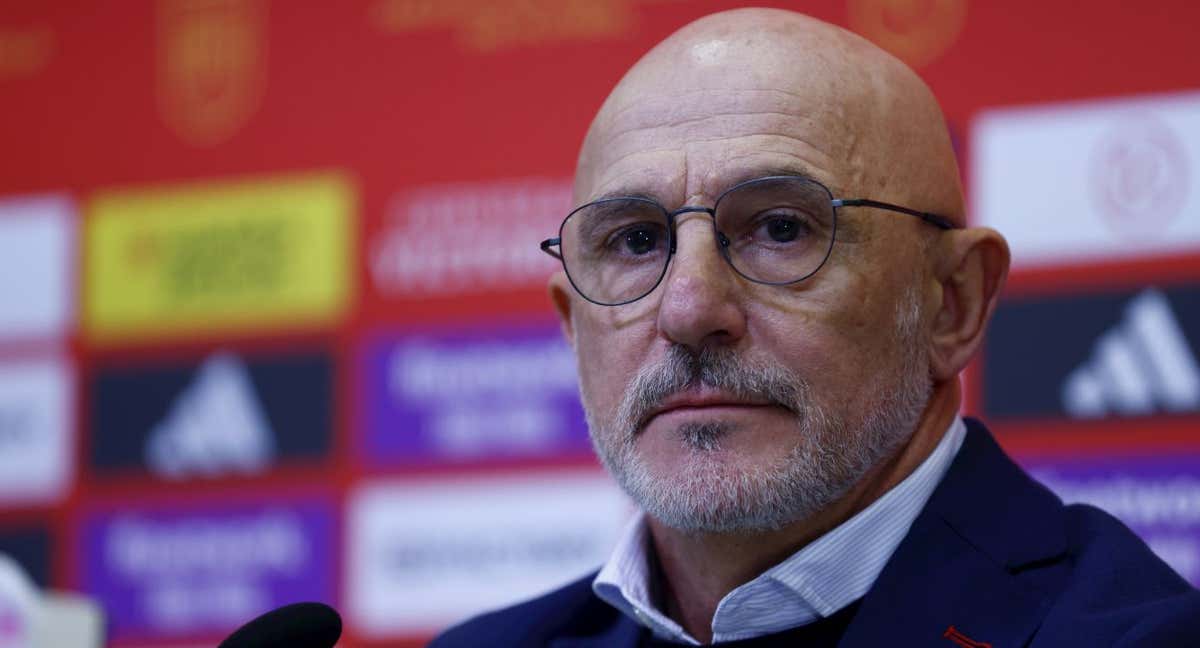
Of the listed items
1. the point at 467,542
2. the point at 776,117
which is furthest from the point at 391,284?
the point at 776,117

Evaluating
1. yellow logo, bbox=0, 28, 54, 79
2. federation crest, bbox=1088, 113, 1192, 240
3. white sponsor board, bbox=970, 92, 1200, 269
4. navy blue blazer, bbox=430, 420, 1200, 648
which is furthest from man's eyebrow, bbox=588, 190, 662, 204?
yellow logo, bbox=0, 28, 54, 79

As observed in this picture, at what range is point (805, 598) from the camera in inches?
66.6

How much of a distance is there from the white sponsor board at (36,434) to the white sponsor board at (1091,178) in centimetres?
208

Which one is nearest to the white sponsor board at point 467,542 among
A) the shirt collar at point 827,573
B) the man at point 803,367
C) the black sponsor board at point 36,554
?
the black sponsor board at point 36,554

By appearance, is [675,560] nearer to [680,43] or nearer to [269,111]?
[680,43]

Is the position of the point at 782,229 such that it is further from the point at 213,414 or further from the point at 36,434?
the point at 36,434

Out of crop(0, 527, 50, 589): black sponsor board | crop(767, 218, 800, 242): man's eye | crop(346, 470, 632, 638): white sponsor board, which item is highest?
crop(767, 218, 800, 242): man's eye

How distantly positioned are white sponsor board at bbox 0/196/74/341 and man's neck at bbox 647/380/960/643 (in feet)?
6.91

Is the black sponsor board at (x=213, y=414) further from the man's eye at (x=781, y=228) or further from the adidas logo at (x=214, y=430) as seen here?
the man's eye at (x=781, y=228)

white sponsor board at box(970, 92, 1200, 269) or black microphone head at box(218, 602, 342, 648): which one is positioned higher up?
white sponsor board at box(970, 92, 1200, 269)

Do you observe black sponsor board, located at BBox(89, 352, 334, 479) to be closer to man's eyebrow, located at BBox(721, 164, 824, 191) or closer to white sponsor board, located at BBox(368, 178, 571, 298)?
white sponsor board, located at BBox(368, 178, 571, 298)

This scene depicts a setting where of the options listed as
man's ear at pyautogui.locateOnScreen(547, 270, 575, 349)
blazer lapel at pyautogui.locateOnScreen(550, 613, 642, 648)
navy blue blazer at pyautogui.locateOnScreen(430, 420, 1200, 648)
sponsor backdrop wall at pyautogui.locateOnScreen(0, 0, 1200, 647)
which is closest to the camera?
navy blue blazer at pyautogui.locateOnScreen(430, 420, 1200, 648)

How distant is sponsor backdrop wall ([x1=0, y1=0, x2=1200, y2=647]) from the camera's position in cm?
266

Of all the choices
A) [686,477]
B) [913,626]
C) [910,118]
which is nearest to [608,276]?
[686,477]
